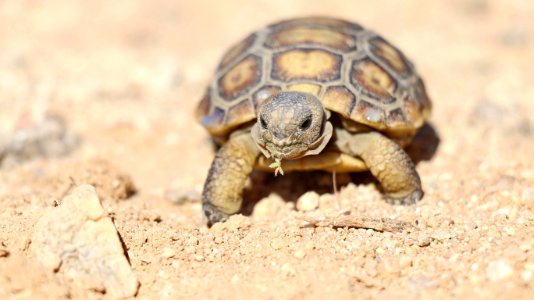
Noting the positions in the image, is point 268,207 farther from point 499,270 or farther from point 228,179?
point 499,270

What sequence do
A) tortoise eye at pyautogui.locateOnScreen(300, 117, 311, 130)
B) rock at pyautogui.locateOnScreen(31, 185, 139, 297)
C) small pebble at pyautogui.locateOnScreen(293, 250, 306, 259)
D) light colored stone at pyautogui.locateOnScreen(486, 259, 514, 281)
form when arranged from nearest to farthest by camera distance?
1. light colored stone at pyautogui.locateOnScreen(486, 259, 514, 281)
2. rock at pyautogui.locateOnScreen(31, 185, 139, 297)
3. small pebble at pyautogui.locateOnScreen(293, 250, 306, 259)
4. tortoise eye at pyautogui.locateOnScreen(300, 117, 311, 130)

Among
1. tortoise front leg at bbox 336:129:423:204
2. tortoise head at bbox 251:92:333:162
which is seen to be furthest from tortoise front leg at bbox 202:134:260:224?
tortoise front leg at bbox 336:129:423:204

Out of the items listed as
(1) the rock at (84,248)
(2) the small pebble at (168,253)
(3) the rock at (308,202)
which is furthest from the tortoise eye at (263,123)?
(1) the rock at (84,248)

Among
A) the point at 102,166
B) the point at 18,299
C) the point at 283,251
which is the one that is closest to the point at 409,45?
the point at 102,166

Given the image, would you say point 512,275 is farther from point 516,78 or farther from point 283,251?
point 516,78

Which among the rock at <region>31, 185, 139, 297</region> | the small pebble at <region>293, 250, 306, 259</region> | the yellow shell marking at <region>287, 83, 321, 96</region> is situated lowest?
the small pebble at <region>293, 250, 306, 259</region>

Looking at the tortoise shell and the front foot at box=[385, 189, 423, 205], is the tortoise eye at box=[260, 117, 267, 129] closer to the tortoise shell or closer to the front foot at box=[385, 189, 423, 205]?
the tortoise shell

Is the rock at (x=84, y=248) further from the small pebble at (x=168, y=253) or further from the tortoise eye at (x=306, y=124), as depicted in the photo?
the tortoise eye at (x=306, y=124)
